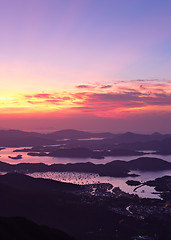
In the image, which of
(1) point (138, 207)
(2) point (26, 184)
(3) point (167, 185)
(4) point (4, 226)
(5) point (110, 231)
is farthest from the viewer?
(3) point (167, 185)

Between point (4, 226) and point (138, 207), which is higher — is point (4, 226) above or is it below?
above

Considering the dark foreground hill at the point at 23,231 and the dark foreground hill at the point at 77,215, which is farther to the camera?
the dark foreground hill at the point at 77,215

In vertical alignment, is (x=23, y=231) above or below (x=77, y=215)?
above

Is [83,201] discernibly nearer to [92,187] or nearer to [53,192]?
[53,192]

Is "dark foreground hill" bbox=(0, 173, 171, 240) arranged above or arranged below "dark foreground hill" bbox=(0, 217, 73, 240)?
below

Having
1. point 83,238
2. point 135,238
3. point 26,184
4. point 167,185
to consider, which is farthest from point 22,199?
point 167,185

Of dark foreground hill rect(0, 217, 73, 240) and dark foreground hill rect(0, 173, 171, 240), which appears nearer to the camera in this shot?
dark foreground hill rect(0, 217, 73, 240)

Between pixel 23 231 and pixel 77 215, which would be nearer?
pixel 23 231

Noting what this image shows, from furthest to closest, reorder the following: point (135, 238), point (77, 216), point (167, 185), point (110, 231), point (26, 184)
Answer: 1. point (167, 185)
2. point (26, 184)
3. point (77, 216)
4. point (110, 231)
5. point (135, 238)
